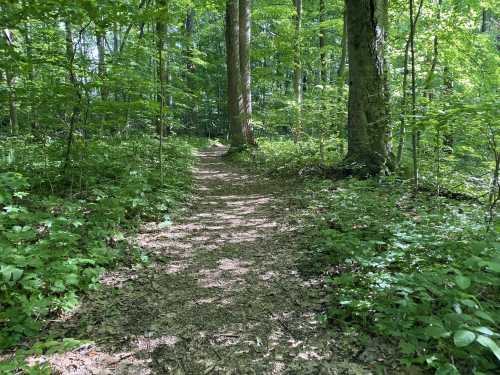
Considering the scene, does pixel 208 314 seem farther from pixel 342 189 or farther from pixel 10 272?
pixel 342 189

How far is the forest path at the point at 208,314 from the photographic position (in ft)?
7.54

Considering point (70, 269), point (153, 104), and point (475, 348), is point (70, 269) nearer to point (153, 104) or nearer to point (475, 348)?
point (475, 348)

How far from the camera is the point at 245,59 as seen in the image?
42.4 ft

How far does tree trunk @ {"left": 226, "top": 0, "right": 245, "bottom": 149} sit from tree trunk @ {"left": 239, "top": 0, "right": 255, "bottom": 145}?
27 cm

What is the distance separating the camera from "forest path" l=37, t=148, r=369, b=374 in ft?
7.54

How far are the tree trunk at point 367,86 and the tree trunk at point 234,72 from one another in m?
6.67

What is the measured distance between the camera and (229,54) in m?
12.5

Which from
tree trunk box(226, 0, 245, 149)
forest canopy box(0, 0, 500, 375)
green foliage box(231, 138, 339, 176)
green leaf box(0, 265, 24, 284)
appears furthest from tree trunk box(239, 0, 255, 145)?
green leaf box(0, 265, 24, 284)

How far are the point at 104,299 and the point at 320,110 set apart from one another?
262 inches

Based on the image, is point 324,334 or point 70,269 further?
point 70,269

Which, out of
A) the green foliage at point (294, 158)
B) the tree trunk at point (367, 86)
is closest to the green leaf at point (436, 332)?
the tree trunk at point (367, 86)

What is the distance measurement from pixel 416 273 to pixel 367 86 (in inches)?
180

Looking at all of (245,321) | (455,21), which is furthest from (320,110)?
(245,321)

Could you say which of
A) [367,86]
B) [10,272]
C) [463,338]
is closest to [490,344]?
[463,338]
